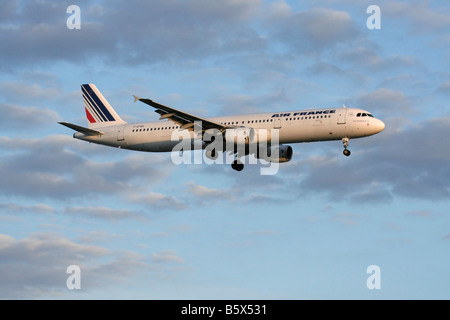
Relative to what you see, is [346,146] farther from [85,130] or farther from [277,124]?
[85,130]

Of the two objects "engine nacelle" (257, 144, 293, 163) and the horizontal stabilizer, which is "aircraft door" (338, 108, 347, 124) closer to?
"engine nacelle" (257, 144, 293, 163)

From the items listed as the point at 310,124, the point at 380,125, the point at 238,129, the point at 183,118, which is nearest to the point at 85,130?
the point at 183,118

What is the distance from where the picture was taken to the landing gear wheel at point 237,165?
76688 millimetres

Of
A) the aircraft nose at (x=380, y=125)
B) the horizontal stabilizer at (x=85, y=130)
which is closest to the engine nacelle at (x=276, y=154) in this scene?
the aircraft nose at (x=380, y=125)

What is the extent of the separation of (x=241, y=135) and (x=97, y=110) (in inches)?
809

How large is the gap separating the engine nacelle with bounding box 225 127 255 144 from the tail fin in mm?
15708

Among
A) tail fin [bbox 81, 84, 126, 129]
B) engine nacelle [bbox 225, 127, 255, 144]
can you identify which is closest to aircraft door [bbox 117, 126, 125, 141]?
tail fin [bbox 81, 84, 126, 129]

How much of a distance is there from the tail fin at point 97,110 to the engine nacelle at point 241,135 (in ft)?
51.5

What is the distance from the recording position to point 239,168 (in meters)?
77.1

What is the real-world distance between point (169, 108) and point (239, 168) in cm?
1542

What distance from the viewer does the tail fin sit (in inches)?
3130

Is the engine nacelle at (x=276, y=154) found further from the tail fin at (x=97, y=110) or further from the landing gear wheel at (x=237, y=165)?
the tail fin at (x=97, y=110)

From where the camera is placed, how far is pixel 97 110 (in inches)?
3184
